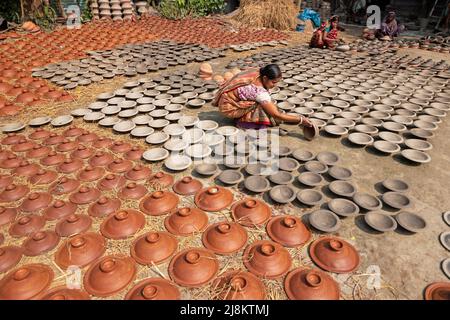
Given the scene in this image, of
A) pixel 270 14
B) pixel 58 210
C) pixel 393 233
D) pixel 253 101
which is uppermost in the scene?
pixel 270 14

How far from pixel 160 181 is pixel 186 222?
32.1 inches

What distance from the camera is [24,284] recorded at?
6.93ft

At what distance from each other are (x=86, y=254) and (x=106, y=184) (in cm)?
102

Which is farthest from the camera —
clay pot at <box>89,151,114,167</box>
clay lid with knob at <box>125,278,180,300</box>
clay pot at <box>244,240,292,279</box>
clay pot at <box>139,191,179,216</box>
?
clay pot at <box>89,151,114,167</box>

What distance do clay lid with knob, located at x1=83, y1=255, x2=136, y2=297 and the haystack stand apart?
44.3 ft

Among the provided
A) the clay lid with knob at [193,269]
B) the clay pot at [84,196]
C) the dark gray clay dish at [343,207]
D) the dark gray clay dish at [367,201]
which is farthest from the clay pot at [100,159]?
the dark gray clay dish at [367,201]

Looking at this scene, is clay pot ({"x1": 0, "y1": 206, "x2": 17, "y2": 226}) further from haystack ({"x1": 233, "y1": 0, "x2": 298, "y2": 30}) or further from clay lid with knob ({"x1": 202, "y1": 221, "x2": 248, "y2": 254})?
haystack ({"x1": 233, "y1": 0, "x2": 298, "y2": 30})

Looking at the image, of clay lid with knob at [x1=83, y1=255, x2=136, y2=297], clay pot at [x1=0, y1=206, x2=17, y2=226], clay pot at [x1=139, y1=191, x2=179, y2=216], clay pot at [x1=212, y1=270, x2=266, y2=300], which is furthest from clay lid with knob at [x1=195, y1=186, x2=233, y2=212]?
clay pot at [x1=0, y1=206, x2=17, y2=226]

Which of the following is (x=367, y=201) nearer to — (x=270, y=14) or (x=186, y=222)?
(x=186, y=222)

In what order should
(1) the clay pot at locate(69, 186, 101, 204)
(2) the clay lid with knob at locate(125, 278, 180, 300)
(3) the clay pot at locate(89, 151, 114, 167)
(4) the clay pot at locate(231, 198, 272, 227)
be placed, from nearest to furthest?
(2) the clay lid with knob at locate(125, 278, 180, 300) < (4) the clay pot at locate(231, 198, 272, 227) < (1) the clay pot at locate(69, 186, 101, 204) < (3) the clay pot at locate(89, 151, 114, 167)

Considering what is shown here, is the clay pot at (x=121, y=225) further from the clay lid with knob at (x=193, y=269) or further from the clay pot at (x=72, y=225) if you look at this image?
the clay lid with knob at (x=193, y=269)

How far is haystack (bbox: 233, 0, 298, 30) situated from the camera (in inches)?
520

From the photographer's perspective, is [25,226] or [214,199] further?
[214,199]

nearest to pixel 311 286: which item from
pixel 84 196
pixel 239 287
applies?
pixel 239 287
